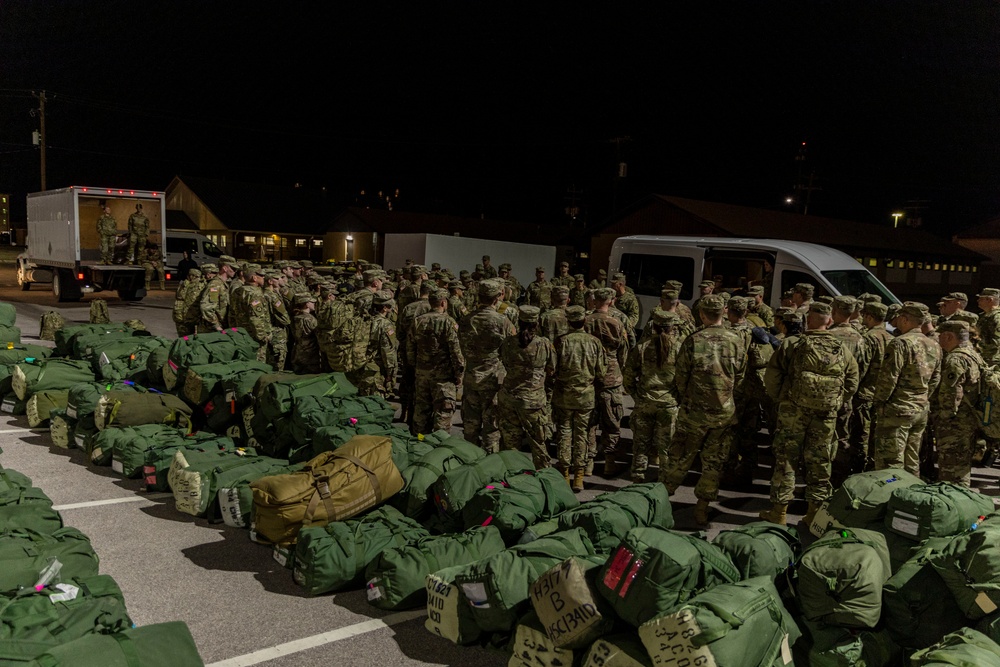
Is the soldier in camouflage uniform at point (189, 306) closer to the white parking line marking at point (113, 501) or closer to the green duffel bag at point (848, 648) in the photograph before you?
the white parking line marking at point (113, 501)

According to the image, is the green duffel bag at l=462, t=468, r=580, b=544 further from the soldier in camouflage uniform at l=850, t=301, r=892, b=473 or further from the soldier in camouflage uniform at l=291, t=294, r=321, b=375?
the soldier in camouflage uniform at l=291, t=294, r=321, b=375

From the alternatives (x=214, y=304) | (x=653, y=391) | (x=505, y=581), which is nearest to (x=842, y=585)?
(x=505, y=581)

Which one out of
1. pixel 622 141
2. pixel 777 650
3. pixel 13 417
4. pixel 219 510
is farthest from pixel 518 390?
pixel 622 141

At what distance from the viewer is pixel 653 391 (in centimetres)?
665

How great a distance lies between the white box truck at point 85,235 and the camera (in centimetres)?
1772

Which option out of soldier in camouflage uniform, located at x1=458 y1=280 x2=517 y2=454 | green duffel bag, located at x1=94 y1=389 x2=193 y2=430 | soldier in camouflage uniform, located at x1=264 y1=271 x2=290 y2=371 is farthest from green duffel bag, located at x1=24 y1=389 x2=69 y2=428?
soldier in camouflage uniform, located at x1=458 y1=280 x2=517 y2=454

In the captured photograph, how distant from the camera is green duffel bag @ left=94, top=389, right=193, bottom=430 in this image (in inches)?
264

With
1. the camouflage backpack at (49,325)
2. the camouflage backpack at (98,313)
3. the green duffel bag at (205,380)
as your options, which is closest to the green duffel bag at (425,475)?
the green duffel bag at (205,380)

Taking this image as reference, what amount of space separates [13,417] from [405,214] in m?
32.6

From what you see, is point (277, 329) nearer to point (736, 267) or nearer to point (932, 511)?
point (932, 511)

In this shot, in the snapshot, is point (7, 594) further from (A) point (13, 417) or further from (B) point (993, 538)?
(A) point (13, 417)

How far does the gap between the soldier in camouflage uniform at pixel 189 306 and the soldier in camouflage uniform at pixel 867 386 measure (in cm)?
959

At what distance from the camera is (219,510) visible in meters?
5.51

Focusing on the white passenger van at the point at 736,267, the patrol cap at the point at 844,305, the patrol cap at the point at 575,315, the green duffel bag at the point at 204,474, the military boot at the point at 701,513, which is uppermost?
the white passenger van at the point at 736,267
